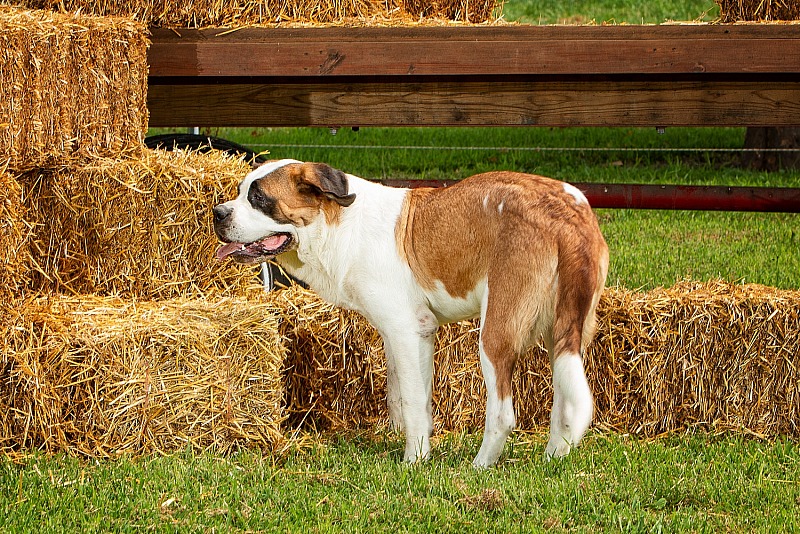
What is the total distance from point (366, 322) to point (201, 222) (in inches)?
44.8

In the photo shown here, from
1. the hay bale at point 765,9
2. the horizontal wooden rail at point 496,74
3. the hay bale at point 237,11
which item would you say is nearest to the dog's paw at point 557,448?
the horizontal wooden rail at point 496,74

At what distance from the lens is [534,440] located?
575 cm

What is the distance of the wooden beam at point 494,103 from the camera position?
6.67 metres

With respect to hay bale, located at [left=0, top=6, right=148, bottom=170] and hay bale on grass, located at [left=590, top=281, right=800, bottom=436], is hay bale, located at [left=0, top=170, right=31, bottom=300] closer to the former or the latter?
hay bale, located at [left=0, top=6, right=148, bottom=170]

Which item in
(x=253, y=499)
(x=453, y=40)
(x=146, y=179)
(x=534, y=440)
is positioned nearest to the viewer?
(x=253, y=499)

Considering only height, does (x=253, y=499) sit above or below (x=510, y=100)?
below

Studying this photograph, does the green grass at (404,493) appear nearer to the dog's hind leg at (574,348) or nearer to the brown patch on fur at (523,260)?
the dog's hind leg at (574,348)

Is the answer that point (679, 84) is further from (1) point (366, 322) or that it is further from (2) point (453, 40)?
(1) point (366, 322)

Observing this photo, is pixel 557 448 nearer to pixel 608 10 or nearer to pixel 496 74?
pixel 496 74

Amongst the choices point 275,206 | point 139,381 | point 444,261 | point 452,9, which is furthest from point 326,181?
point 452,9

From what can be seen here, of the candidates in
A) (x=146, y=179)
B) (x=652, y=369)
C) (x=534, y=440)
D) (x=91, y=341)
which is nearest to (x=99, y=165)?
(x=146, y=179)

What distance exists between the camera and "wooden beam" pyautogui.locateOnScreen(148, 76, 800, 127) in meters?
6.67

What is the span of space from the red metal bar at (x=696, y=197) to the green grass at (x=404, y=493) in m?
2.79

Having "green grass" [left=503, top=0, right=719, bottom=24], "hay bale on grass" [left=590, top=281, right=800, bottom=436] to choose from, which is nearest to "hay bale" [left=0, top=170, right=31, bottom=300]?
"hay bale on grass" [left=590, top=281, right=800, bottom=436]
